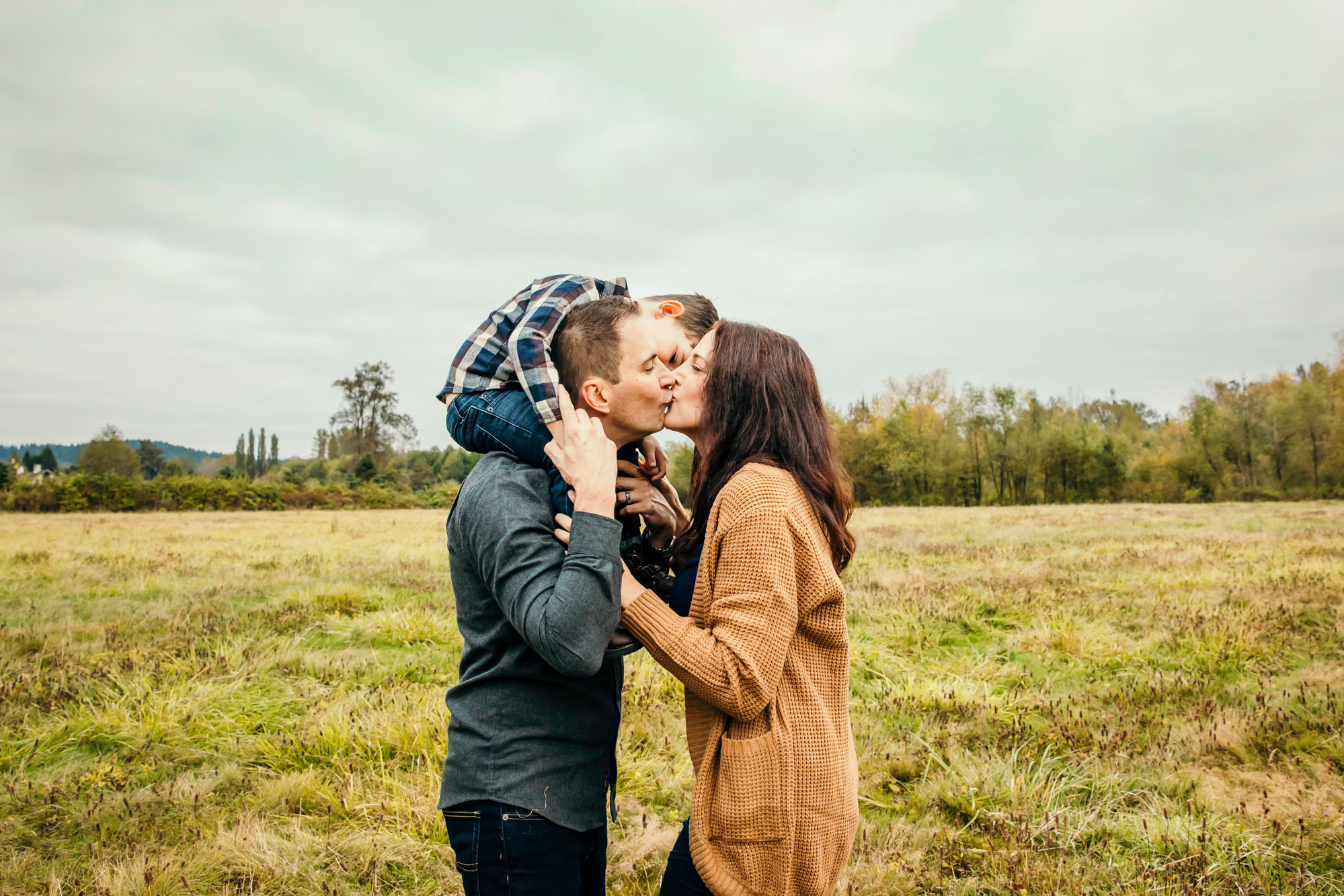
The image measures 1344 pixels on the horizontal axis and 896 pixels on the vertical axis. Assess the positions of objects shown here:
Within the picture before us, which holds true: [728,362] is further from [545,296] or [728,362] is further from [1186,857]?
[1186,857]

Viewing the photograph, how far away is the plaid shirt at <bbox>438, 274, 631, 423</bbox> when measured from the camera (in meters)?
1.85

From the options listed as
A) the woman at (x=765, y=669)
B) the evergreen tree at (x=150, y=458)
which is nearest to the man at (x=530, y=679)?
the woman at (x=765, y=669)

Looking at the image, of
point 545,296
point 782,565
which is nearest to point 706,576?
point 782,565

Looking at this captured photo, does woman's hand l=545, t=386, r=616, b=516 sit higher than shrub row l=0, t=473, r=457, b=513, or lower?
higher

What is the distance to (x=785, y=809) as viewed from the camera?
1699mm

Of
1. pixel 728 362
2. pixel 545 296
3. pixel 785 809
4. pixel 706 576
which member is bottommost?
pixel 785 809

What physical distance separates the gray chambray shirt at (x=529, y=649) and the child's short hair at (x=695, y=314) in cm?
173

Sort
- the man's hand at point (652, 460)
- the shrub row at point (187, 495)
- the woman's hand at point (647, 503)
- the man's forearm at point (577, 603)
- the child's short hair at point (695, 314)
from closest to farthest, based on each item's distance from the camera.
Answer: the man's forearm at point (577, 603)
the woman's hand at point (647, 503)
the man's hand at point (652, 460)
the child's short hair at point (695, 314)
the shrub row at point (187, 495)

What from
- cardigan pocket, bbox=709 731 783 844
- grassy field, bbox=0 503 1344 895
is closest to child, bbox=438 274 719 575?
cardigan pocket, bbox=709 731 783 844

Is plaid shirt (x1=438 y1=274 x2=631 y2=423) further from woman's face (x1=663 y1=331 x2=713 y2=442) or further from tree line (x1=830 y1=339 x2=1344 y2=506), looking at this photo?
tree line (x1=830 y1=339 x2=1344 y2=506)

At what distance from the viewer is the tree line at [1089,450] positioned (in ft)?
154

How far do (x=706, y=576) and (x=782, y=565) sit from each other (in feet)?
0.70

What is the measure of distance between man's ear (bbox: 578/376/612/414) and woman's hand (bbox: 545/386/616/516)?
0.16m

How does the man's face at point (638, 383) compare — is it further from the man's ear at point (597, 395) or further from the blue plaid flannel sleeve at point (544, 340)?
the blue plaid flannel sleeve at point (544, 340)
